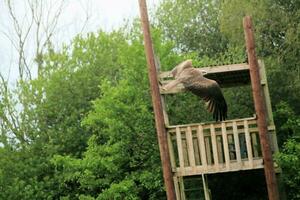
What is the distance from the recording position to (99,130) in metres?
13.4

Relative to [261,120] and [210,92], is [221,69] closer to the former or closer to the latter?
[210,92]

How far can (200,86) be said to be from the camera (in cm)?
943

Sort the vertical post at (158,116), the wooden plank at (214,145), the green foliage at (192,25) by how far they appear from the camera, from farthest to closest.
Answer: the green foliage at (192,25), the wooden plank at (214,145), the vertical post at (158,116)

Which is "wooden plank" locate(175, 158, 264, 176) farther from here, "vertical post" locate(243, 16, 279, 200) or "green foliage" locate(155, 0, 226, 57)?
"green foliage" locate(155, 0, 226, 57)

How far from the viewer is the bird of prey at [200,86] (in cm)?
944

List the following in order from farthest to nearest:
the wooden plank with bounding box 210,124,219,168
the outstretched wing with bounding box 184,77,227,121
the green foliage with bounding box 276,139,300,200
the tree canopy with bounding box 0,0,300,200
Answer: the tree canopy with bounding box 0,0,300,200
the green foliage with bounding box 276,139,300,200
the outstretched wing with bounding box 184,77,227,121
the wooden plank with bounding box 210,124,219,168

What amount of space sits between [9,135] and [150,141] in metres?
4.44

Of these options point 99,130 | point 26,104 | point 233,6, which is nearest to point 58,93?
point 26,104

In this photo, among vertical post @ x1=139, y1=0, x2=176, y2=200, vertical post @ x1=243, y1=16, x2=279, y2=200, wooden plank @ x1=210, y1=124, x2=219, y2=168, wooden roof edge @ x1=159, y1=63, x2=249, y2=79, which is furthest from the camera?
wooden roof edge @ x1=159, y1=63, x2=249, y2=79

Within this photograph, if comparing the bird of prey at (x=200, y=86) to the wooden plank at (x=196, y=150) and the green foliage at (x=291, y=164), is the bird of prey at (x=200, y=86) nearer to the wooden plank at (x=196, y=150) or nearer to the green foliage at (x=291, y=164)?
the wooden plank at (x=196, y=150)

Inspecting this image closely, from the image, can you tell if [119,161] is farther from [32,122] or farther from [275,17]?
[275,17]

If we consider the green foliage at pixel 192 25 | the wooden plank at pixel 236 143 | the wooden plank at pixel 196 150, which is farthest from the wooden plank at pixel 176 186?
the green foliage at pixel 192 25

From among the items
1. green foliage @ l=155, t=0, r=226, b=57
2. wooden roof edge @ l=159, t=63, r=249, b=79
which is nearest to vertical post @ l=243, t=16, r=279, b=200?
wooden roof edge @ l=159, t=63, r=249, b=79

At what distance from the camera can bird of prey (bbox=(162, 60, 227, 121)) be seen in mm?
9438
